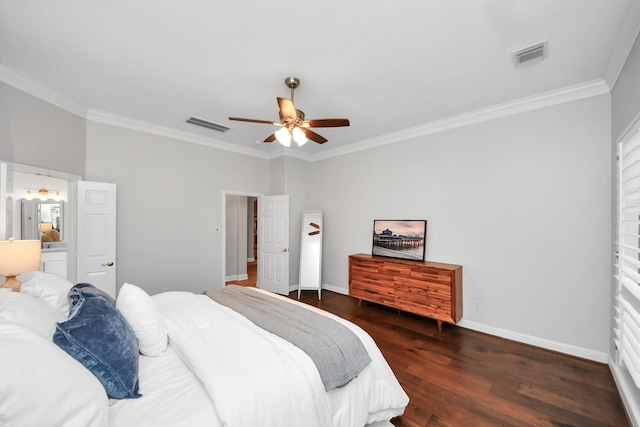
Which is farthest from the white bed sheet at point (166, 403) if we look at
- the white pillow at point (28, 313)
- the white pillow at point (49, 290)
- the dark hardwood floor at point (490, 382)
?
the dark hardwood floor at point (490, 382)

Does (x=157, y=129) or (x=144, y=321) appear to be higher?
(x=157, y=129)

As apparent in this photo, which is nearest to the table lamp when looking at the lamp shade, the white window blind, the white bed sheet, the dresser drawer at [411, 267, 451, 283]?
the lamp shade

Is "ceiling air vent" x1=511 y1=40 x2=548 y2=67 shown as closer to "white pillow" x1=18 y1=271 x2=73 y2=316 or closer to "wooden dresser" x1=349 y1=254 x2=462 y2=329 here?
"wooden dresser" x1=349 y1=254 x2=462 y2=329

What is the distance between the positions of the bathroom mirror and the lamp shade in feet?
7.88

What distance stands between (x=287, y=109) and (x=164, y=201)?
2883 millimetres

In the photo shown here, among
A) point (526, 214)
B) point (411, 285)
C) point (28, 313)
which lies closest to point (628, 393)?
point (526, 214)

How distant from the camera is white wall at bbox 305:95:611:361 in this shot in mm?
2754

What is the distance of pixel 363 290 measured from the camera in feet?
13.9

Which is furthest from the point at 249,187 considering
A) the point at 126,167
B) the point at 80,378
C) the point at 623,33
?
the point at 623,33

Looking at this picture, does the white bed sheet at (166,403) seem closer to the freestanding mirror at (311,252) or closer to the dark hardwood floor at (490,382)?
the dark hardwood floor at (490,382)

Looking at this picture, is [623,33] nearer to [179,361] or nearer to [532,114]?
[532,114]

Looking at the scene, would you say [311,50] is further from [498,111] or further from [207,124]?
[498,111]

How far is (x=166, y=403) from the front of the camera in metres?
1.19

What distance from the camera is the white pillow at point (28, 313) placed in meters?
1.20
